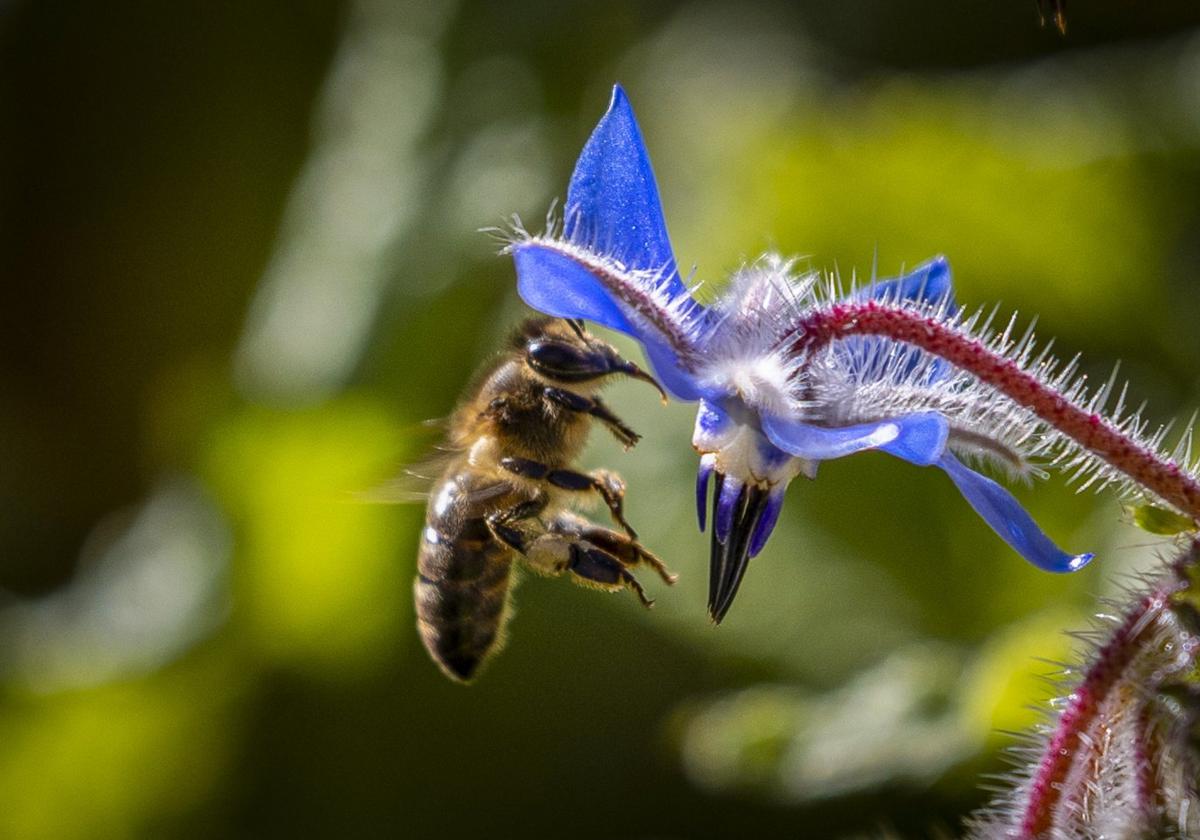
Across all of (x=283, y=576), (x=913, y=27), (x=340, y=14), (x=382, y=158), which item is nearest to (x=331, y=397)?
(x=283, y=576)

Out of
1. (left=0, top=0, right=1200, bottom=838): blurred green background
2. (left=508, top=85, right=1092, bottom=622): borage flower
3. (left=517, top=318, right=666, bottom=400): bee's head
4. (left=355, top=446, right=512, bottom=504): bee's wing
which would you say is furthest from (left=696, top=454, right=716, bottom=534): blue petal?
(left=0, top=0, right=1200, bottom=838): blurred green background

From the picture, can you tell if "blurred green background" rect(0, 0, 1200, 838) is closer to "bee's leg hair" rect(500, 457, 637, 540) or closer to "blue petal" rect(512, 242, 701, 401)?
"bee's leg hair" rect(500, 457, 637, 540)

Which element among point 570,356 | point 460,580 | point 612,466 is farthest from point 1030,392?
point 612,466

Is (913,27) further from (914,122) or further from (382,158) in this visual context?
(382,158)

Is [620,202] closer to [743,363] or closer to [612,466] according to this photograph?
[743,363]

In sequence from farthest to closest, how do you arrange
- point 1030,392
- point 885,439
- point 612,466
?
point 612,466 < point 1030,392 < point 885,439
